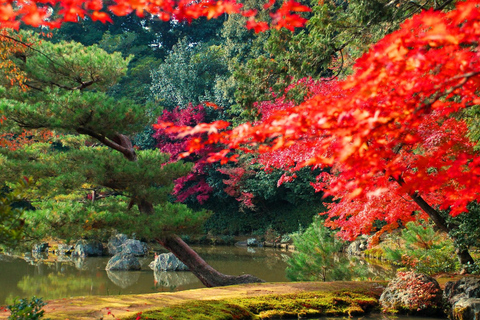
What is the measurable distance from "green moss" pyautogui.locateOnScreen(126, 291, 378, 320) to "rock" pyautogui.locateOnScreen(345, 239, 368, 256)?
716cm

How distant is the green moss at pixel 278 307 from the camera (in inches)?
132

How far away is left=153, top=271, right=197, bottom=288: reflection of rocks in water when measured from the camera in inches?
308

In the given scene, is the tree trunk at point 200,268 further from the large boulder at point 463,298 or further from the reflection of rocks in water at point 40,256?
the reflection of rocks in water at point 40,256

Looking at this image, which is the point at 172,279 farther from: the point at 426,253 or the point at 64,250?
the point at 64,250

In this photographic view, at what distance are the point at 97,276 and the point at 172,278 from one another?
1575 mm

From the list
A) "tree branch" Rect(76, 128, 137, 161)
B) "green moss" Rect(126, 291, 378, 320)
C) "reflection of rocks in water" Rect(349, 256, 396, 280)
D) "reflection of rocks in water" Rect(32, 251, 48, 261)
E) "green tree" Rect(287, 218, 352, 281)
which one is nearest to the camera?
"green moss" Rect(126, 291, 378, 320)

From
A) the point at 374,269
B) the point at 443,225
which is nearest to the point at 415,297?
the point at 443,225

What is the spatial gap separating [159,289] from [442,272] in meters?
4.70

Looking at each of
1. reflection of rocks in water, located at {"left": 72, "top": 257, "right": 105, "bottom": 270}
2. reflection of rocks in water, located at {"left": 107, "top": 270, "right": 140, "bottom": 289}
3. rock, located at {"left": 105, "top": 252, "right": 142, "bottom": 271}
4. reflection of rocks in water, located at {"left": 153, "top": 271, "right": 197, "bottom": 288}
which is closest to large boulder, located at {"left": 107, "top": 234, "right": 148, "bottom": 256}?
reflection of rocks in water, located at {"left": 72, "top": 257, "right": 105, "bottom": 270}

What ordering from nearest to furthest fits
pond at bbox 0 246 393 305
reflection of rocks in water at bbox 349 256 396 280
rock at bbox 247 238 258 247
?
pond at bbox 0 246 393 305, reflection of rocks in water at bbox 349 256 396 280, rock at bbox 247 238 258 247

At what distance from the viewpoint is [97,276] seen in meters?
8.41

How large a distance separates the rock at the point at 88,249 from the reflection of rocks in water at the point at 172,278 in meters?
3.35

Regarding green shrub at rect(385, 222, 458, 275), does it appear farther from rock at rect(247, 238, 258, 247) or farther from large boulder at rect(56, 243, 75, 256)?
large boulder at rect(56, 243, 75, 256)

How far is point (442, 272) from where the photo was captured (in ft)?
18.5
